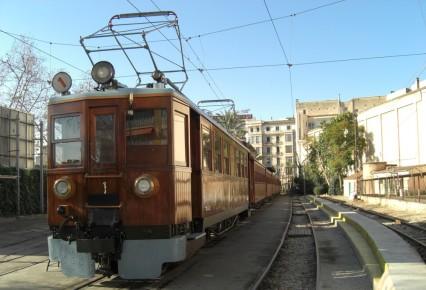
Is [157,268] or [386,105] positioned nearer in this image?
[157,268]

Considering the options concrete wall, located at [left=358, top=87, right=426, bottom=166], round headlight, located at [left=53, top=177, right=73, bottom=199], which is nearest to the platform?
round headlight, located at [left=53, top=177, right=73, bottom=199]

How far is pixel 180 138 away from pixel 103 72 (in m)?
1.71

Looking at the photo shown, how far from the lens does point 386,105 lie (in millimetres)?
64000

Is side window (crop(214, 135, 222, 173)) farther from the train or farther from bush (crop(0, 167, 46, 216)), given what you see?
bush (crop(0, 167, 46, 216))

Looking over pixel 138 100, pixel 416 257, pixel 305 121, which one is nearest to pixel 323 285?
pixel 416 257

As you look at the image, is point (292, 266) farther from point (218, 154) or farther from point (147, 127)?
point (147, 127)

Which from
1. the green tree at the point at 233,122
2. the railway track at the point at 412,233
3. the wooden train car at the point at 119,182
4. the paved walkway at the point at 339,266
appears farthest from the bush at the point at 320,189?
the wooden train car at the point at 119,182

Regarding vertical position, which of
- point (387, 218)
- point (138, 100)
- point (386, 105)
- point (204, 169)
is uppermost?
point (386, 105)

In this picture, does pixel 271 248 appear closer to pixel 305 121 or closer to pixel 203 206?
pixel 203 206

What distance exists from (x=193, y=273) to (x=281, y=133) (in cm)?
13633

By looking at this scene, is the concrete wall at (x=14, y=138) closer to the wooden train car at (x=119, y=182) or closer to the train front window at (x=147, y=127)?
the wooden train car at (x=119, y=182)

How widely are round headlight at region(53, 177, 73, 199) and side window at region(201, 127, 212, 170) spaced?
287 cm

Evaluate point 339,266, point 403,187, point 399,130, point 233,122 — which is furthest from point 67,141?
point 399,130

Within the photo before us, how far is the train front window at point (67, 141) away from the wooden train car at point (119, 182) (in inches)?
0.6
